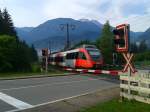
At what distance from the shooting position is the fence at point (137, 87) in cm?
1249

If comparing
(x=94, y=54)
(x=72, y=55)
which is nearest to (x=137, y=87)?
(x=94, y=54)

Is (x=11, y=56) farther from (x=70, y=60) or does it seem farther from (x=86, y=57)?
(x=86, y=57)

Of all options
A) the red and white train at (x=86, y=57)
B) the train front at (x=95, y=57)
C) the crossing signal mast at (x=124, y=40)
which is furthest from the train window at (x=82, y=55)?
the crossing signal mast at (x=124, y=40)

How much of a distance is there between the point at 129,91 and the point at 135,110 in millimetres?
2166

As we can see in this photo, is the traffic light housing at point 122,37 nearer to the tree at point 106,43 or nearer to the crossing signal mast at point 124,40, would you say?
the crossing signal mast at point 124,40

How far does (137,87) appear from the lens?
12930 mm

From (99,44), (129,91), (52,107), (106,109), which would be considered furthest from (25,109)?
(99,44)

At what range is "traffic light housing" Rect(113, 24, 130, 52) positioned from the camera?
13.4 metres

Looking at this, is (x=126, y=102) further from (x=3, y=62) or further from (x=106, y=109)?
(x=3, y=62)

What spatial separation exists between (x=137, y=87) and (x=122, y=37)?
182 centimetres

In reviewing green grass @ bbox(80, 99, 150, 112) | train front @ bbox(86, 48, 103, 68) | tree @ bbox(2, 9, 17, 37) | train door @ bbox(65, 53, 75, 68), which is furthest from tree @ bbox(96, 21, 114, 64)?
green grass @ bbox(80, 99, 150, 112)

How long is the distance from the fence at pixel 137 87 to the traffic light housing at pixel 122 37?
3.16ft

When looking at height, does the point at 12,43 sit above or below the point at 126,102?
above

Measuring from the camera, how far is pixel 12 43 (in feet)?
164
